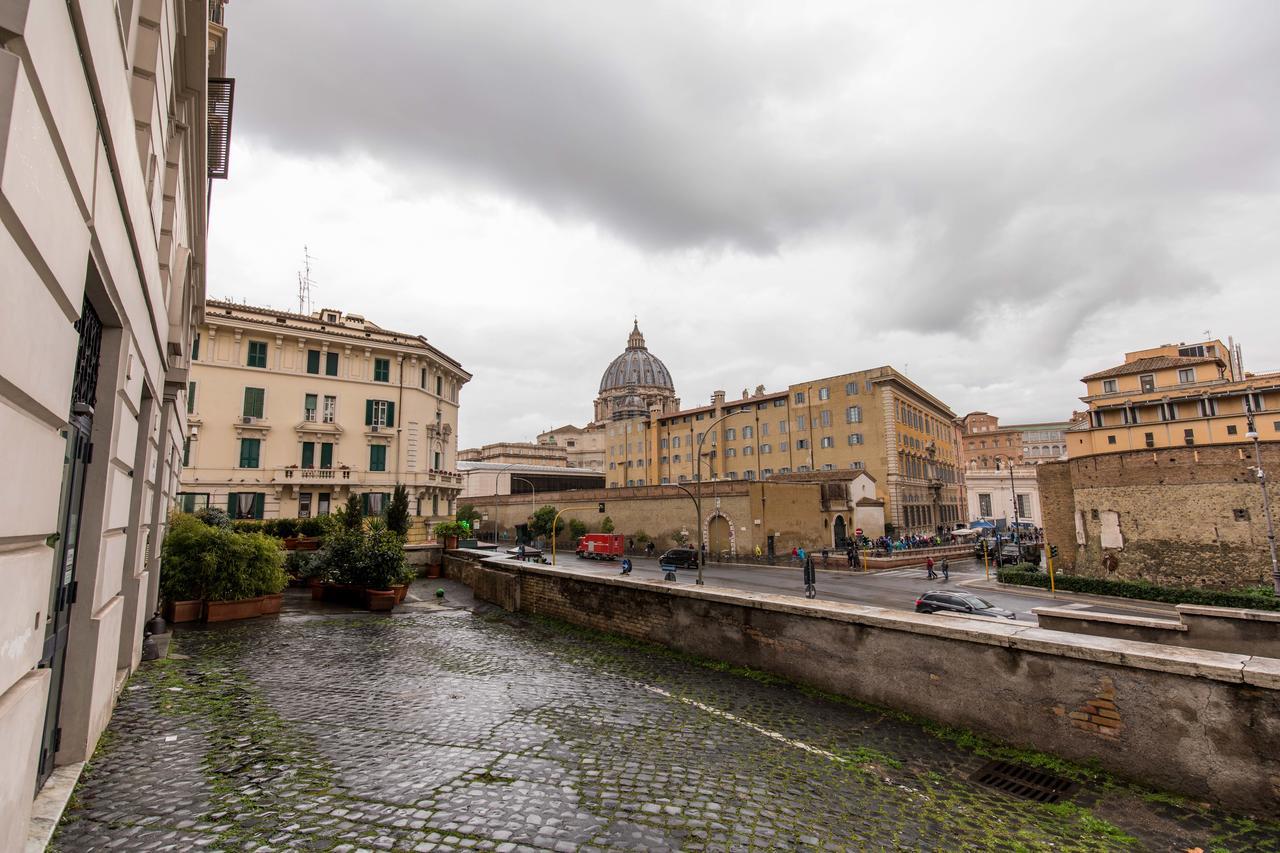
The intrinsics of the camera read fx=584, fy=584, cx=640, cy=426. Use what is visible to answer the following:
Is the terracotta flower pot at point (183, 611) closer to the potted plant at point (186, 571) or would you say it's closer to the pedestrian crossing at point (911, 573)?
the potted plant at point (186, 571)

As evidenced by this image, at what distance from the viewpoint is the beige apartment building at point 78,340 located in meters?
2.21

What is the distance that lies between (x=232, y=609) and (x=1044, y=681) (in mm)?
14208

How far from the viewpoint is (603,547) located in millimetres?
44688

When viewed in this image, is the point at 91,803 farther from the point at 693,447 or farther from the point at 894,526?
the point at 693,447

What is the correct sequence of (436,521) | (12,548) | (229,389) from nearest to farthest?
1. (12,548)
2. (229,389)
3. (436,521)

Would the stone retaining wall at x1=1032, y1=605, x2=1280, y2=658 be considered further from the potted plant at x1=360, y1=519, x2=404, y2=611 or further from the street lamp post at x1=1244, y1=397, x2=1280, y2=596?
the street lamp post at x1=1244, y1=397, x2=1280, y2=596

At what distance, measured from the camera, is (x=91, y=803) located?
436 cm

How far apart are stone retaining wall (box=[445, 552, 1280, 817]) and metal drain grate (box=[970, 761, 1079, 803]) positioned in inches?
15.3

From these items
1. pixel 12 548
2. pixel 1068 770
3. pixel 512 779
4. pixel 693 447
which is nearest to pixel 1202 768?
pixel 1068 770

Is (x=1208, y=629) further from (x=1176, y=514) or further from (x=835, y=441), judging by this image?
(x=835, y=441)

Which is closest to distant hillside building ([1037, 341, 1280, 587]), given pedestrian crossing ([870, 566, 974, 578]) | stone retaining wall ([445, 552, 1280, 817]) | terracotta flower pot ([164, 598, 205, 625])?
pedestrian crossing ([870, 566, 974, 578])

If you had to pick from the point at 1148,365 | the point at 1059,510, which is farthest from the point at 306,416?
the point at 1148,365

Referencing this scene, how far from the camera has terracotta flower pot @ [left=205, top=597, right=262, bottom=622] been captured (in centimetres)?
1201

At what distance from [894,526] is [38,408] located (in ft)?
180
